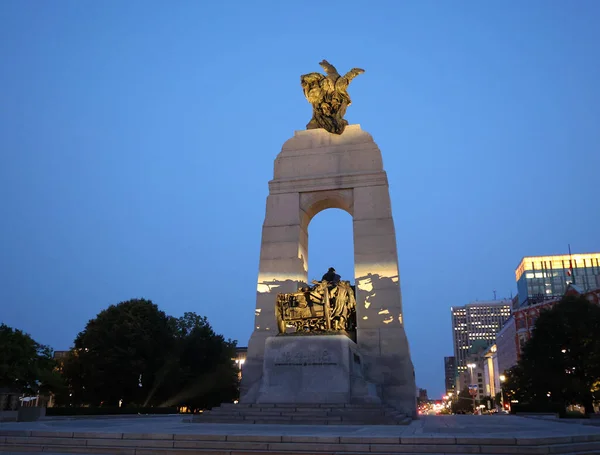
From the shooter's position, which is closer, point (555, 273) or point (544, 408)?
point (544, 408)

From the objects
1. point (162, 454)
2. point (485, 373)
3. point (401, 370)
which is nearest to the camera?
point (162, 454)

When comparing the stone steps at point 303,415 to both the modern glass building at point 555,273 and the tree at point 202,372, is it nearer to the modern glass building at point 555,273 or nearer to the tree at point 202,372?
the tree at point 202,372

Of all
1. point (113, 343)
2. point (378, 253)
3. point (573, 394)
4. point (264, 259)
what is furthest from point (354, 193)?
point (573, 394)

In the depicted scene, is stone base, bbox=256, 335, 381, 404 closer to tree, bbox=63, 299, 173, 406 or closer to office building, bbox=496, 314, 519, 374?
tree, bbox=63, 299, 173, 406

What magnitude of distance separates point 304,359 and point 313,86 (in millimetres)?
14677

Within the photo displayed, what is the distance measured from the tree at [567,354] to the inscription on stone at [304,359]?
1018 inches

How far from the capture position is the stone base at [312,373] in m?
16.5

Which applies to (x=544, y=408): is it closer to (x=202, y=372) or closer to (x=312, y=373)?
(x=312, y=373)

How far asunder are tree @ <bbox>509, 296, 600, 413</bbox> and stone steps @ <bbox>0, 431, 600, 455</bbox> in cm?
3098

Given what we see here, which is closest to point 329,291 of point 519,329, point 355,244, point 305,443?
point 355,244

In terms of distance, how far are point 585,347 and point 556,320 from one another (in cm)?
262

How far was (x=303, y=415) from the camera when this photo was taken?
1476cm

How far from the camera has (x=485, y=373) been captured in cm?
13950

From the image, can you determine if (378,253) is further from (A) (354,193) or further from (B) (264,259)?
(B) (264,259)
